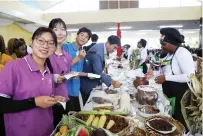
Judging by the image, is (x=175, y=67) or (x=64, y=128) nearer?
(x=64, y=128)

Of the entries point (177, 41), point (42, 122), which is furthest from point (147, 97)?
point (42, 122)

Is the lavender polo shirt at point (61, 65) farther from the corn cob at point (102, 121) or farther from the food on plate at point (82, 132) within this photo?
the food on plate at point (82, 132)

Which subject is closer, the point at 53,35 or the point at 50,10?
the point at 53,35

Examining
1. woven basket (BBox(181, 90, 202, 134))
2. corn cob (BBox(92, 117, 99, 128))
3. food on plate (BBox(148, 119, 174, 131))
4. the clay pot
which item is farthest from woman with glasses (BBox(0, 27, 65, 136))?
the clay pot

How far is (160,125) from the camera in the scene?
126cm

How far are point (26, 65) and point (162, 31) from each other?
124 centimetres

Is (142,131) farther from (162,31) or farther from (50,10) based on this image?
(50,10)

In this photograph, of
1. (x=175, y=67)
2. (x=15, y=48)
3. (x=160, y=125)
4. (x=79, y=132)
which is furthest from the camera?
(x=15, y=48)

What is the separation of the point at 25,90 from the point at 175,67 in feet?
4.08

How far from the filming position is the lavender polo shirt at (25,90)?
1.04 m

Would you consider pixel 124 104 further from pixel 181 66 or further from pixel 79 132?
pixel 79 132

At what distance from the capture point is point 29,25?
23.2 feet

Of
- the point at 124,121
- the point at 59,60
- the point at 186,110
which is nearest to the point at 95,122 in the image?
the point at 124,121

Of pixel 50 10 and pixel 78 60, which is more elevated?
pixel 50 10
